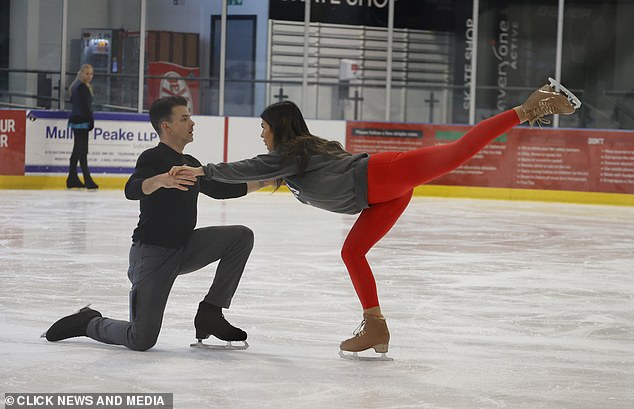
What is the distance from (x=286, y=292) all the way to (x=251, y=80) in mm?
10503

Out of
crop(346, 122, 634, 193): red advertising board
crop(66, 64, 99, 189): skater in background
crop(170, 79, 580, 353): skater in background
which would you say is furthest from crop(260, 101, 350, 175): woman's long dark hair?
crop(346, 122, 634, 193): red advertising board

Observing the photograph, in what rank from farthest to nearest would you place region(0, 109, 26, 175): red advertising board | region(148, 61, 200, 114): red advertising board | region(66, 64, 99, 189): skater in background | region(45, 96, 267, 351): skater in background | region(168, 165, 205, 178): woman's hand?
region(148, 61, 200, 114): red advertising board → region(0, 109, 26, 175): red advertising board → region(66, 64, 99, 189): skater in background → region(45, 96, 267, 351): skater in background → region(168, 165, 205, 178): woman's hand

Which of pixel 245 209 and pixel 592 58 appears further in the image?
pixel 592 58

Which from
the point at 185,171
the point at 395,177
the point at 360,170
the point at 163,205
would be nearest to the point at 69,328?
the point at 163,205

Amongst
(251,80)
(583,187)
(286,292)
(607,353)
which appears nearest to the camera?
(607,353)

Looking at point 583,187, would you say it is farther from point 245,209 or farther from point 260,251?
point 260,251

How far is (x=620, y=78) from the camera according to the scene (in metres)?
16.7

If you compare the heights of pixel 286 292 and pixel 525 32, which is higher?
pixel 525 32

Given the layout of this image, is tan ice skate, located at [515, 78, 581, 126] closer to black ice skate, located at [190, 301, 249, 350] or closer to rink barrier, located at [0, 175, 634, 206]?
black ice skate, located at [190, 301, 249, 350]

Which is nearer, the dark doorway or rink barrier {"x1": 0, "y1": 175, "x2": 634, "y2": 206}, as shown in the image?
rink barrier {"x1": 0, "y1": 175, "x2": 634, "y2": 206}

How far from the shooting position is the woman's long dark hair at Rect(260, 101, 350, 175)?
4348mm

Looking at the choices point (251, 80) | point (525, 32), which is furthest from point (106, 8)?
point (525, 32)

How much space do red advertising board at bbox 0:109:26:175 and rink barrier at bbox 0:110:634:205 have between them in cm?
1

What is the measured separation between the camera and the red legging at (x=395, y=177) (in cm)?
423
